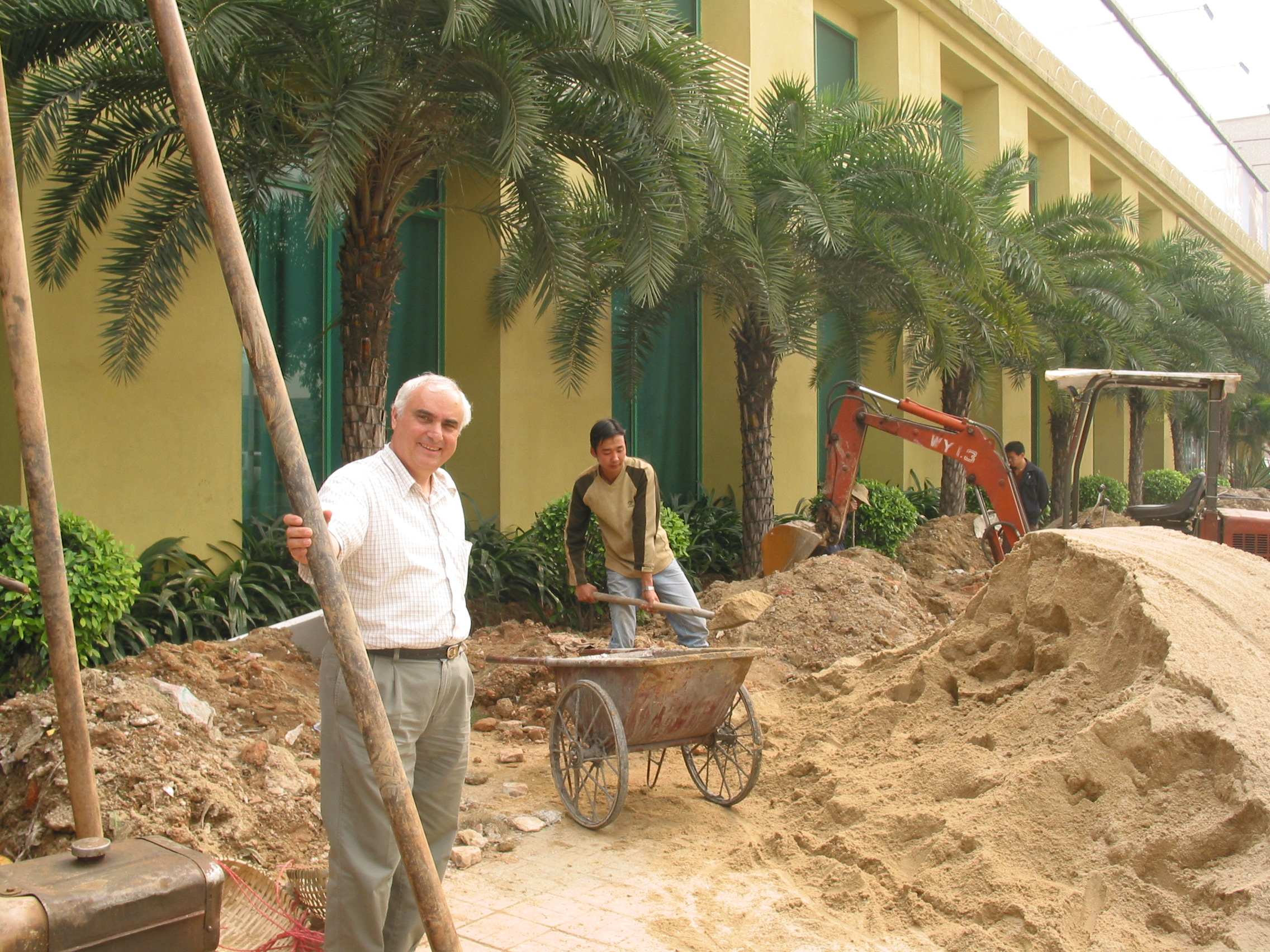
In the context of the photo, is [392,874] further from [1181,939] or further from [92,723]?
[1181,939]

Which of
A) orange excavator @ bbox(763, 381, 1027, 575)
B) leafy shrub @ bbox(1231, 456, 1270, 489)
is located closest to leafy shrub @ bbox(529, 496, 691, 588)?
orange excavator @ bbox(763, 381, 1027, 575)

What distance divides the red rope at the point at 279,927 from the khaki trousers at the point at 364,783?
0.38 m

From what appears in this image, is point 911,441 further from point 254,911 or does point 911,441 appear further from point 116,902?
point 116,902

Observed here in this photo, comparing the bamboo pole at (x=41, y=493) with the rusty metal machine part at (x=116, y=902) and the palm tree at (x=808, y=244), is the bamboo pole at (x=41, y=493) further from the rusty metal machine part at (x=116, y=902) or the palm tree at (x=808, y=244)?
the palm tree at (x=808, y=244)

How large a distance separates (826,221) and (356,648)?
8238 millimetres

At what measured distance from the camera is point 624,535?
6.78 meters

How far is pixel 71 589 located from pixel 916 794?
4.90 metres

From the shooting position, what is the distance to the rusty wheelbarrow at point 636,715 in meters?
5.06

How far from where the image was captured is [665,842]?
5.11 m

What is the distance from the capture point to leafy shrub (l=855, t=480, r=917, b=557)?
14219 millimetres

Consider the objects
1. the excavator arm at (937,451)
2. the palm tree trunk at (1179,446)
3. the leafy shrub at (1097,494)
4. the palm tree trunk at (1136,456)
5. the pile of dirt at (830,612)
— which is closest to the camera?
the pile of dirt at (830,612)

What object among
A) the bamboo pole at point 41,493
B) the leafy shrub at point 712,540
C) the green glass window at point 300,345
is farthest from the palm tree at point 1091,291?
the bamboo pole at point 41,493

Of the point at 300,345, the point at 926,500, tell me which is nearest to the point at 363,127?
the point at 300,345

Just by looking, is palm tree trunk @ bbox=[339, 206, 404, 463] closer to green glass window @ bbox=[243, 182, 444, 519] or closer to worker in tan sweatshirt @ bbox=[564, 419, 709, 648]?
green glass window @ bbox=[243, 182, 444, 519]
